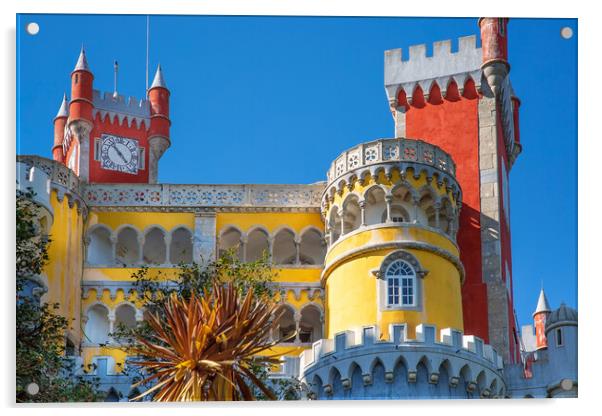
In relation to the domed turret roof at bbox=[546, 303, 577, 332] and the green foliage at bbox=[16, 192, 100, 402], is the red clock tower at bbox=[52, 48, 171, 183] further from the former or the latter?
the domed turret roof at bbox=[546, 303, 577, 332]

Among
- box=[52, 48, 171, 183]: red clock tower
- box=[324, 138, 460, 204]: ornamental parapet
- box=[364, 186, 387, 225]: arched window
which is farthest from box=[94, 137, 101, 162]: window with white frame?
box=[364, 186, 387, 225]: arched window

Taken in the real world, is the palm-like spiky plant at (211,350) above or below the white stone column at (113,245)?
below

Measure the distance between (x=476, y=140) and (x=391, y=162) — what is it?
8.09 feet

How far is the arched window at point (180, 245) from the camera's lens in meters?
29.8

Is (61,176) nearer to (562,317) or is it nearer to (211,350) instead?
(211,350)

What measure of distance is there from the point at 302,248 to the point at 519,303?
7173 mm

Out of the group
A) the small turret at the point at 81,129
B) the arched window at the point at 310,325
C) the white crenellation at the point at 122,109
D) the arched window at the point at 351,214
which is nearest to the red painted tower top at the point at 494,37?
the arched window at the point at 351,214

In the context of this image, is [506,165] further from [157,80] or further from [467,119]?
[157,80]

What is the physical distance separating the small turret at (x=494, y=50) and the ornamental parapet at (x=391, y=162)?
1.63 metres

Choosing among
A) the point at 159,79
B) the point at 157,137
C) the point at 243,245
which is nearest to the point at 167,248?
the point at 243,245

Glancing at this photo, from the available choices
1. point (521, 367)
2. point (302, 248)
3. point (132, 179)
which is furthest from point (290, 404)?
point (132, 179)

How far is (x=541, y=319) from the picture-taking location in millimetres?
23500

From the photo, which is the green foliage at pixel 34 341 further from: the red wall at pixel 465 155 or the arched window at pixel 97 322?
the red wall at pixel 465 155

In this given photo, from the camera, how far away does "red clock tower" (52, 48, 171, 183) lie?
33656 millimetres
